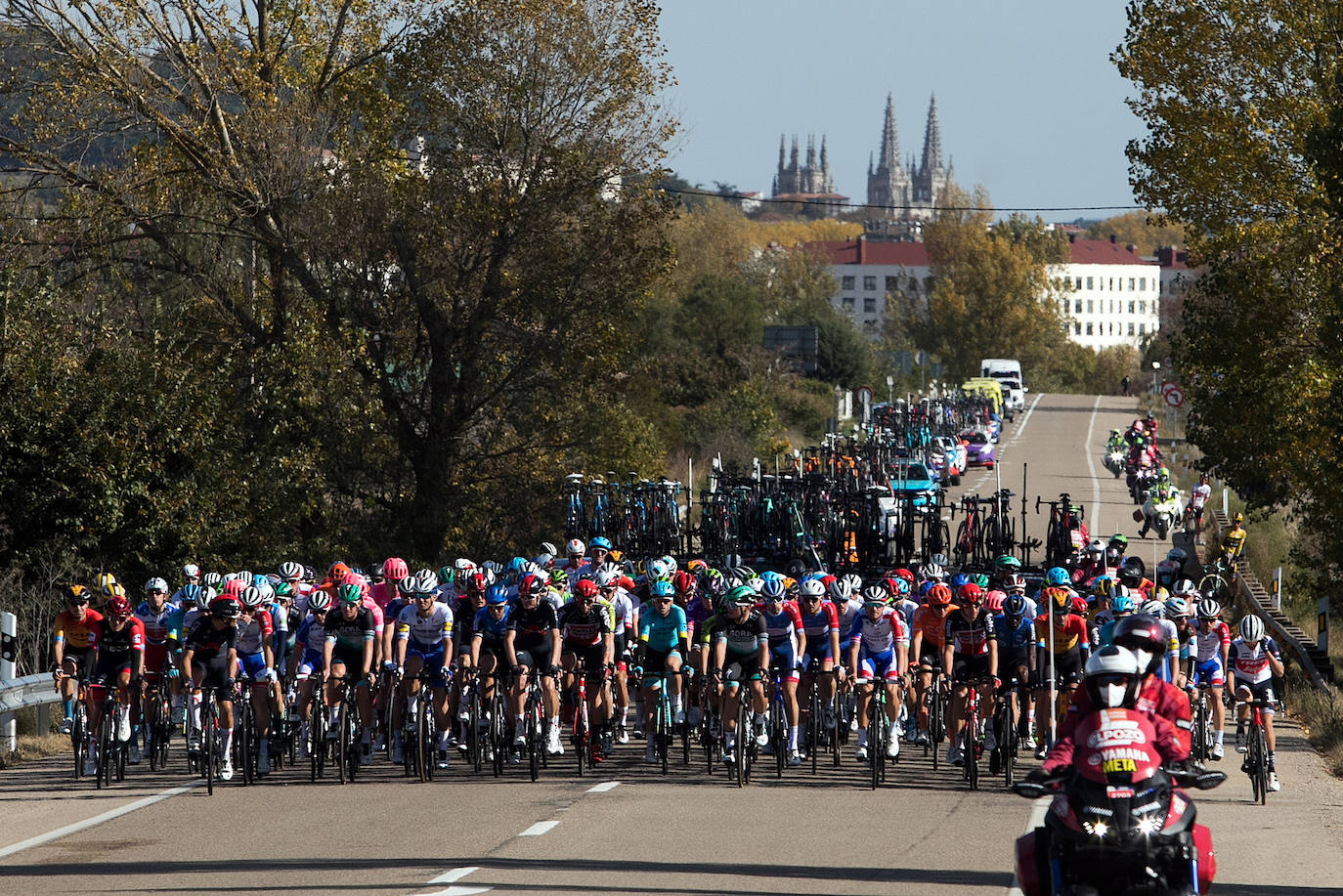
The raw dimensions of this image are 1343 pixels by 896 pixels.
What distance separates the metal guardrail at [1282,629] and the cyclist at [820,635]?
27.5 feet

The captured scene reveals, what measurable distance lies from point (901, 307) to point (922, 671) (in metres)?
124

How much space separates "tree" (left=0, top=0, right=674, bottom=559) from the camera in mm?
32781

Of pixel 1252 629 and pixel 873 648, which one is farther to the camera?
pixel 873 648

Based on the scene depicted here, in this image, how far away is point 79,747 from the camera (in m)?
16.7

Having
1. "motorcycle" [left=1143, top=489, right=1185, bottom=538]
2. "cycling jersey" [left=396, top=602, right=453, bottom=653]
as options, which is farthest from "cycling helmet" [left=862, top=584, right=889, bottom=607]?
"motorcycle" [left=1143, top=489, right=1185, bottom=538]

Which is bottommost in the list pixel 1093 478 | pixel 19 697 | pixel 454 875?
pixel 454 875

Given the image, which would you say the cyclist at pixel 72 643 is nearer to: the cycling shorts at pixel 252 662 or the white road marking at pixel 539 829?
the cycling shorts at pixel 252 662

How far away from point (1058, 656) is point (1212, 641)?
4.54ft

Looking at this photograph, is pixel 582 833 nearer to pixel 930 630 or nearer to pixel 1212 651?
pixel 930 630

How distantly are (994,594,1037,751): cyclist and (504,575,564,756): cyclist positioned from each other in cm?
381

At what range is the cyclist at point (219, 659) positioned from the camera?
624 inches

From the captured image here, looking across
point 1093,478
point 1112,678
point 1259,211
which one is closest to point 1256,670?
point 1112,678

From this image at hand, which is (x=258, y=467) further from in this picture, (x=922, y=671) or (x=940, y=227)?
(x=940, y=227)

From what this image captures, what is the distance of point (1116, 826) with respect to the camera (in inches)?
336
